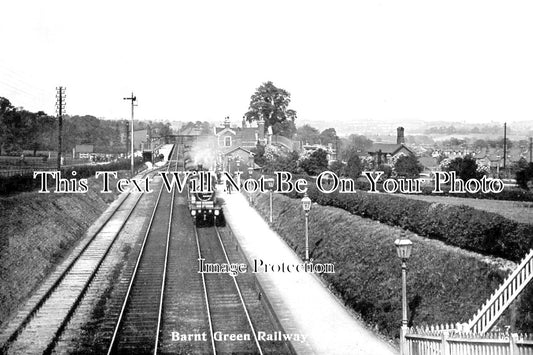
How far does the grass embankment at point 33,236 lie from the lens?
2100 centimetres

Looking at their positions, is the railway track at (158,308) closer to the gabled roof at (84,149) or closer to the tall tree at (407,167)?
the tall tree at (407,167)

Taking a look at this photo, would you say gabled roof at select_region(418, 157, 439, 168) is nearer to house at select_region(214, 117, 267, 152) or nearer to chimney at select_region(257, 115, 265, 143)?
house at select_region(214, 117, 267, 152)

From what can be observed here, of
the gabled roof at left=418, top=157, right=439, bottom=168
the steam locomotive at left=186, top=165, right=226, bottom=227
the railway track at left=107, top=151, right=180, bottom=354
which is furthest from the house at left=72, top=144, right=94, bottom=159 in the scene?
the railway track at left=107, top=151, right=180, bottom=354

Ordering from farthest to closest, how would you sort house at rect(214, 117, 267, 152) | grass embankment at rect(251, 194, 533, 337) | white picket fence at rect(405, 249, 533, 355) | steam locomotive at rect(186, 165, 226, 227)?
1. house at rect(214, 117, 267, 152)
2. steam locomotive at rect(186, 165, 226, 227)
3. grass embankment at rect(251, 194, 533, 337)
4. white picket fence at rect(405, 249, 533, 355)

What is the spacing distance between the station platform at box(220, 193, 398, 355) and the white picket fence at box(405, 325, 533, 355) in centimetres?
200

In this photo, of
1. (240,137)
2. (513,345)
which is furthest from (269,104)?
(513,345)

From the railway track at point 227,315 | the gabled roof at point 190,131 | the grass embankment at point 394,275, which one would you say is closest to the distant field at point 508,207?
the grass embankment at point 394,275

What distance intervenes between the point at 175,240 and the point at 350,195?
31.0 ft

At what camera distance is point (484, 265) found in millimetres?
16328

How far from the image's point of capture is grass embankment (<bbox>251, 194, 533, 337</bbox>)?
1596cm

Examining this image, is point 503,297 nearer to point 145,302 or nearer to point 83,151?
point 145,302

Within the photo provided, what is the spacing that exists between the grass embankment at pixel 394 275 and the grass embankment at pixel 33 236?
10.9 metres

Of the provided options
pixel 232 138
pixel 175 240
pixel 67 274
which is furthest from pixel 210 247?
pixel 232 138

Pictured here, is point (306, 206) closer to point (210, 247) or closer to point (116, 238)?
point (210, 247)
